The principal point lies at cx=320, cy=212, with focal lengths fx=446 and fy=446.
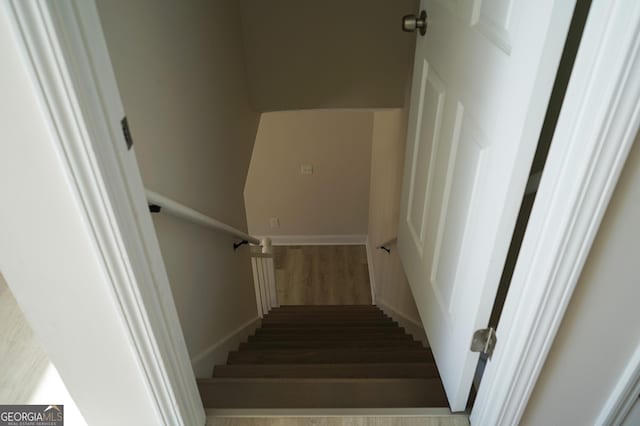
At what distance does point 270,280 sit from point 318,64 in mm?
1559

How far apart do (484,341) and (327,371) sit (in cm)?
87

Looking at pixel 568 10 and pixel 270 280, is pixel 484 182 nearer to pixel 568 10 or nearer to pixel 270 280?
pixel 568 10

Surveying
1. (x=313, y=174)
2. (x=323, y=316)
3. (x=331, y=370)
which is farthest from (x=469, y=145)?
(x=313, y=174)

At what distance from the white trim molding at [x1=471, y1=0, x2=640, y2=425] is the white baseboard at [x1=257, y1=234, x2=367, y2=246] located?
4.07 metres

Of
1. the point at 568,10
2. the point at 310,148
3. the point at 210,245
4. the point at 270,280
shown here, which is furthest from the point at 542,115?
the point at 310,148

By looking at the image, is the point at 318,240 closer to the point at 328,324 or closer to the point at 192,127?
the point at 328,324

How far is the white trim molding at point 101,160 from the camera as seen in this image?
679 mm

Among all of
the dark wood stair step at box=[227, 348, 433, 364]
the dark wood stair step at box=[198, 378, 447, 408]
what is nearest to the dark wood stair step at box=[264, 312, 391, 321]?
the dark wood stair step at box=[227, 348, 433, 364]

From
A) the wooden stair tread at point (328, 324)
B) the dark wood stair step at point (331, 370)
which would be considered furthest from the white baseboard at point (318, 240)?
the dark wood stair step at point (331, 370)

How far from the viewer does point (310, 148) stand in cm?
456

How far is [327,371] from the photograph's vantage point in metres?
1.90

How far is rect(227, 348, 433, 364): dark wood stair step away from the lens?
2.10 m

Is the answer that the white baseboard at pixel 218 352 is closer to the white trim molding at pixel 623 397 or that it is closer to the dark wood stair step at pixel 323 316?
the dark wood stair step at pixel 323 316

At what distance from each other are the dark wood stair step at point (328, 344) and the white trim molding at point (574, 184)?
4.19 feet
